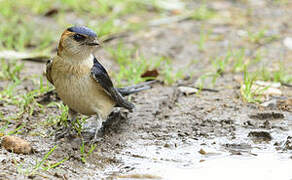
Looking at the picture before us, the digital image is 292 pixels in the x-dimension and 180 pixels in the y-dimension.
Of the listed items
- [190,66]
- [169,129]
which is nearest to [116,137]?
[169,129]

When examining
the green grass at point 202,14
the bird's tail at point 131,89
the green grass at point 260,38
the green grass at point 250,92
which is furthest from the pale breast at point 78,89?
the green grass at point 202,14

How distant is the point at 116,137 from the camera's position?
4.40m

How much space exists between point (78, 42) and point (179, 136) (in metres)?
1.16

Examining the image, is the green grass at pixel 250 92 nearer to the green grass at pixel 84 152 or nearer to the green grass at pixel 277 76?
the green grass at pixel 277 76

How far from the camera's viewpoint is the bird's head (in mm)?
4156

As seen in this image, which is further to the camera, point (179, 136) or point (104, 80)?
point (179, 136)

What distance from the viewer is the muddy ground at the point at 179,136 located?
11.9 feet

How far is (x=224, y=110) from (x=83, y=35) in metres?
1.60

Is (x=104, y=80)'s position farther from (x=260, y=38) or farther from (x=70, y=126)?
(x=260, y=38)

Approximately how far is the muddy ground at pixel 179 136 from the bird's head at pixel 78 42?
715 millimetres

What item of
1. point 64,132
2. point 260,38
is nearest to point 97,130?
point 64,132

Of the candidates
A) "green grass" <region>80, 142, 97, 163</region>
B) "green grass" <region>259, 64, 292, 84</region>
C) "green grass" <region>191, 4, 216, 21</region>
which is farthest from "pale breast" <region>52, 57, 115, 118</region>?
"green grass" <region>191, 4, 216, 21</region>

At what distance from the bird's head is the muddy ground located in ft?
2.35

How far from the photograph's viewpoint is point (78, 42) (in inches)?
164
